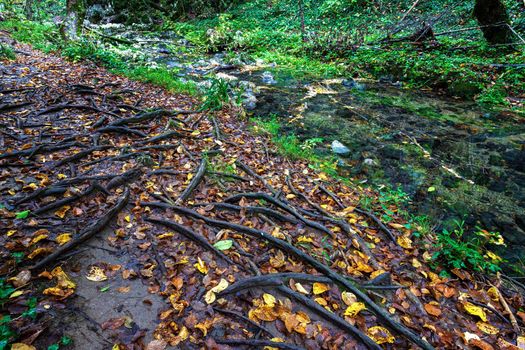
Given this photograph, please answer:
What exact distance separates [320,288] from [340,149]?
4571 millimetres

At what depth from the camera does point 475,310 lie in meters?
3.20

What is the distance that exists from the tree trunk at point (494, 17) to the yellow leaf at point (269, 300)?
47.5 feet

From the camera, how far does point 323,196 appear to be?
16.7ft

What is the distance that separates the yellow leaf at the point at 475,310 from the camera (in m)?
3.14

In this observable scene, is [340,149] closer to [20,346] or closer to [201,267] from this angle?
[201,267]

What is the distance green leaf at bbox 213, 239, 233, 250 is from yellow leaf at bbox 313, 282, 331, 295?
1.04 metres

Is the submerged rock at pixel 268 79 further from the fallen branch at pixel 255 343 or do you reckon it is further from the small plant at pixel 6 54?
the fallen branch at pixel 255 343

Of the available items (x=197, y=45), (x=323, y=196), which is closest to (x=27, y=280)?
(x=323, y=196)

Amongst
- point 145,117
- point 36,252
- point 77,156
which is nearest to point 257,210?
point 36,252

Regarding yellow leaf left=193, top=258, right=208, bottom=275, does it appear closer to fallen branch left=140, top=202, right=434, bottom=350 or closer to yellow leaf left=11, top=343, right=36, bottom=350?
fallen branch left=140, top=202, right=434, bottom=350

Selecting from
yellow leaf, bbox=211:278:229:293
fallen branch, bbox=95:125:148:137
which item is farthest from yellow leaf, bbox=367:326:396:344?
fallen branch, bbox=95:125:148:137

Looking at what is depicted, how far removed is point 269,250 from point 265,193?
3.65ft

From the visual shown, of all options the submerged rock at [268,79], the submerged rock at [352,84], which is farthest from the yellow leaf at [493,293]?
the submerged rock at [268,79]

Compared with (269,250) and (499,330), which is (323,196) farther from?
(499,330)
